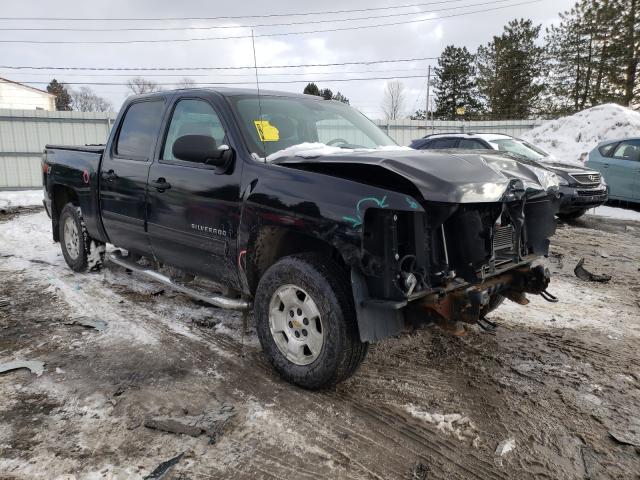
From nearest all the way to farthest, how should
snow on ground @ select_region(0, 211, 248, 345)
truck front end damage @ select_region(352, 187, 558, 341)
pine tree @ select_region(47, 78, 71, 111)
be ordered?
truck front end damage @ select_region(352, 187, 558, 341)
snow on ground @ select_region(0, 211, 248, 345)
pine tree @ select_region(47, 78, 71, 111)

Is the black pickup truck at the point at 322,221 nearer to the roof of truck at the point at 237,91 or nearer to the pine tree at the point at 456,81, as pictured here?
the roof of truck at the point at 237,91

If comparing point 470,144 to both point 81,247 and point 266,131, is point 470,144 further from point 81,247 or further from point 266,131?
point 81,247

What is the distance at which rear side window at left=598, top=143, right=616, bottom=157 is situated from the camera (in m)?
11.5

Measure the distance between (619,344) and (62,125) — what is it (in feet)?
Result: 54.4

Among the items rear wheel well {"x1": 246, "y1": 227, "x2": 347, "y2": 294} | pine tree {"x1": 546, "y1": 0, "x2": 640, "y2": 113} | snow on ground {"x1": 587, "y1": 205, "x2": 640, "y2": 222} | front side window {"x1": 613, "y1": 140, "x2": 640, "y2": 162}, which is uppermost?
pine tree {"x1": 546, "y1": 0, "x2": 640, "y2": 113}

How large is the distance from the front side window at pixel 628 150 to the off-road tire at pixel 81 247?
37.5 feet

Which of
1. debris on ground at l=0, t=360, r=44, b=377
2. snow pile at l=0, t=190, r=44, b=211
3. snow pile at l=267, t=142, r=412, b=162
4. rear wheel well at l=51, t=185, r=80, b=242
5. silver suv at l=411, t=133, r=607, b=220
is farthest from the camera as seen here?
snow pile at l=0, t=190, r=44, b=211

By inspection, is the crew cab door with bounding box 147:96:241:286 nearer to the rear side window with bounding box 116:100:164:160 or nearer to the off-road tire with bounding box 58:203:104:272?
the rear side window with bounding box 116:100:164:160

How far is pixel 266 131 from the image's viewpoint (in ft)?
11.9

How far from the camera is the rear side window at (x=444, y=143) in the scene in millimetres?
10102

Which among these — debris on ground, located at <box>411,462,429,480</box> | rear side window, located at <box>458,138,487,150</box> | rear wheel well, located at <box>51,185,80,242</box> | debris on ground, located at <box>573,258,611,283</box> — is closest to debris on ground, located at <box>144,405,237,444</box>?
debris on ground, located at <box>411,462,429,480</box>

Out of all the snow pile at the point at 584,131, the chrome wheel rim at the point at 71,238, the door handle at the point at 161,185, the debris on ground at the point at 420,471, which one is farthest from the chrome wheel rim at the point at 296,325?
the snow pile at the point at 584,131

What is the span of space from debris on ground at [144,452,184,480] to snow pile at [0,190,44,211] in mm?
10705

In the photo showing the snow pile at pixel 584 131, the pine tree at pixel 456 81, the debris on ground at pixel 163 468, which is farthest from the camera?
the pine tree at pixel 456 81
